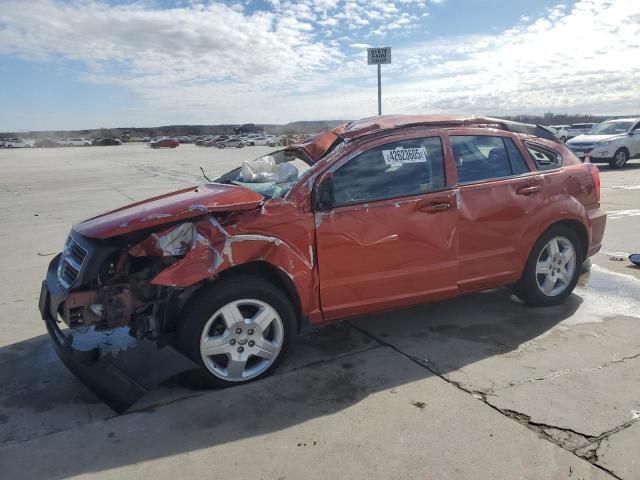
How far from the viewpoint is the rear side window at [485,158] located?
14.6 feet

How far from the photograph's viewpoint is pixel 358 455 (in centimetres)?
290

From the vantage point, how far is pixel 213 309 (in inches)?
137

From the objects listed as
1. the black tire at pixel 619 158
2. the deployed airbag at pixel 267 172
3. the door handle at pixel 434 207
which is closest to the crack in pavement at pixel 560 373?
the door handle at pixel 434 207

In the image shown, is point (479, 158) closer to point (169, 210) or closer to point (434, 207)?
point (434, 207)

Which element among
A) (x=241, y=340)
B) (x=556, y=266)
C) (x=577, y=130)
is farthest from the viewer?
(x=577, y=130)

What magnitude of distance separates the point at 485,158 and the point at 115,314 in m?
3.23

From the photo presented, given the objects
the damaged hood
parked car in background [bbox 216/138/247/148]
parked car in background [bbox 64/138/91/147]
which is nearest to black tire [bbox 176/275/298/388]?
the damaged hood

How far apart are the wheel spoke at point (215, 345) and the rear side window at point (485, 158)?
7.49ft

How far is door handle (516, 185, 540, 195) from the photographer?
183 inches

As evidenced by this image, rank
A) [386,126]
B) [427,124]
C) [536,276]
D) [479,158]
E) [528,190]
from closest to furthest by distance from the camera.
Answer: [386,126] < [427,124] < [479,158] < [528,190] < [536,276]

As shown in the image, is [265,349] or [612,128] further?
[612,128]

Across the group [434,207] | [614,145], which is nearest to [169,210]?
[434,207]

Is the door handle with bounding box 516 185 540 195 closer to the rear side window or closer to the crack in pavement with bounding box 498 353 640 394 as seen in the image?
the rear side window

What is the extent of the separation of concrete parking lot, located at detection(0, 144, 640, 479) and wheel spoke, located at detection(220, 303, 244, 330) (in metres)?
0.47
